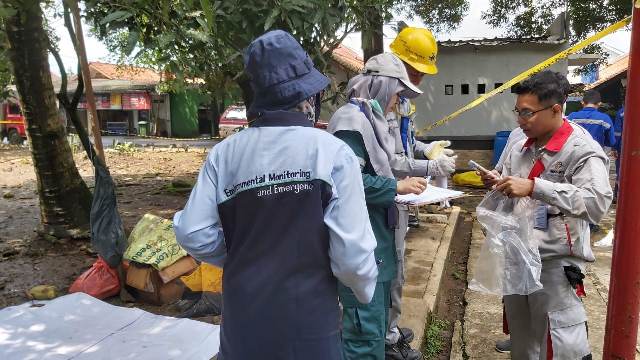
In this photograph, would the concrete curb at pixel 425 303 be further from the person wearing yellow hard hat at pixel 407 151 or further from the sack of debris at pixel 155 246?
the sack of debris at pixel 155 246

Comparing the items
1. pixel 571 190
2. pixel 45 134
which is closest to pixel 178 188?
pixel 45 134

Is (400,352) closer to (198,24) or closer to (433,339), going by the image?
(433,339)

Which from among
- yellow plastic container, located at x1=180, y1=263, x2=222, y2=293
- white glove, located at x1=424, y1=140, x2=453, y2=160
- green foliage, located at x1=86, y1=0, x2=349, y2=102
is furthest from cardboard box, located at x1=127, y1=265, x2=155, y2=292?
white glove, located at x1=424, y1=140, x2=453, y2=160

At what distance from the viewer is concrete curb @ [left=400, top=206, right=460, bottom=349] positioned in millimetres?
3598

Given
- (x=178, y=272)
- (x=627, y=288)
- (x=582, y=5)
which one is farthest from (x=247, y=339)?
(x=582, y=5)

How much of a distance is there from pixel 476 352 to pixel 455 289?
1.42m

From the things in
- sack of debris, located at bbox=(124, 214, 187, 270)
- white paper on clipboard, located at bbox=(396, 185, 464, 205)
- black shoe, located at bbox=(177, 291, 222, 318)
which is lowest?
black shoe, located at bbox=(177, 291, 222, 318)

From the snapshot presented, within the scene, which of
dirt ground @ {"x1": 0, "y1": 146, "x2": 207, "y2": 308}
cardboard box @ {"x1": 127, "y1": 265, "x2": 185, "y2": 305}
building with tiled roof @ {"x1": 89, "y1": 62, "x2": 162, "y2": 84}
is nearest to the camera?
cardboard box @ {"x1": 127, "y1": 265, "x2": 185, "y2": 305}

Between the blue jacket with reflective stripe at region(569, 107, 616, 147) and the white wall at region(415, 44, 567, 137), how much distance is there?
2.37 meters

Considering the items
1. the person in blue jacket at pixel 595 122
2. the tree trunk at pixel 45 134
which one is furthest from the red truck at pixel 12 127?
the person in blue jacket at pixel 595 122

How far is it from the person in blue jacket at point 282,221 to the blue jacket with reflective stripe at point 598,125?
6.47 metres

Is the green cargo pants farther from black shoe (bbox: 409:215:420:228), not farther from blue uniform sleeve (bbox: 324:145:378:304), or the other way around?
black shoe (bbox: 409:215:420:228)

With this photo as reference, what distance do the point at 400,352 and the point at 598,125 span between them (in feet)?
18.1

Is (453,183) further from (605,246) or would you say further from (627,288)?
(627,288)
